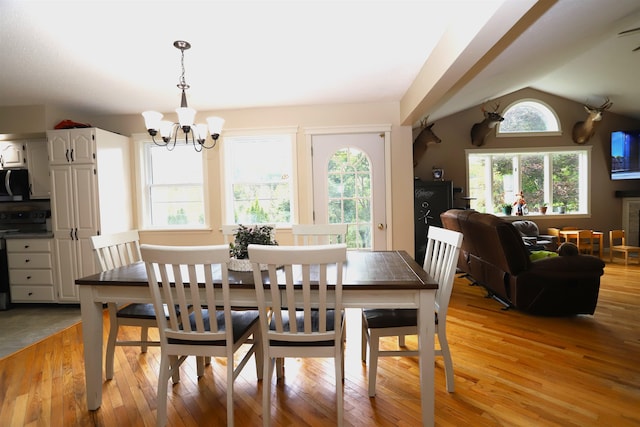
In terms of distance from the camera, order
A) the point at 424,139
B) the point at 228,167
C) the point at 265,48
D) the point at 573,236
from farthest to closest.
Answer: the point at 573,236
the point at 424,139
the point at 228,167
the point at 265,48

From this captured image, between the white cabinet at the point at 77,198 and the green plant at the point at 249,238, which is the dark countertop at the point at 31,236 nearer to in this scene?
the white cabinet at the point at 77,198

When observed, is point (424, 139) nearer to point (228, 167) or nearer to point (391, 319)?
point (228, 167)

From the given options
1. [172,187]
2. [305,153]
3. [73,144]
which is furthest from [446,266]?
[73,144]

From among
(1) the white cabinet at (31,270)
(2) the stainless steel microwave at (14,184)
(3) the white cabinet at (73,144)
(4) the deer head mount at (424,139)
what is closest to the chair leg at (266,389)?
(3) the white cabinet at (73,144)

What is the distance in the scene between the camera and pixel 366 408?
5.94ft

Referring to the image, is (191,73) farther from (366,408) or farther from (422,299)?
(366,408)

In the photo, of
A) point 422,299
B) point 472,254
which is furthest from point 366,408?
point 472,254

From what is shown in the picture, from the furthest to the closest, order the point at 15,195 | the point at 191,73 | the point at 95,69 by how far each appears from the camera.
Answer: the point at 15,195 < the point at 191,73 < the point at 95,69

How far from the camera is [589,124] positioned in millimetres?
5684

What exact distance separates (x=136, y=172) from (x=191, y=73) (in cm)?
186

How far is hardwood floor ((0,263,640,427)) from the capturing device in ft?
5.73

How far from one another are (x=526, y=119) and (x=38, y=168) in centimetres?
804

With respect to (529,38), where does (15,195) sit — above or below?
below

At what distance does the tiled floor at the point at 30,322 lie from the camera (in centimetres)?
284
